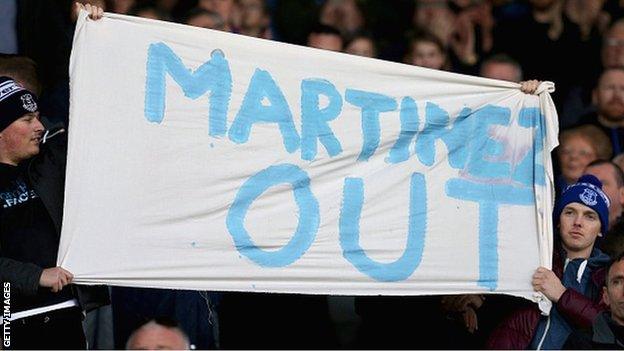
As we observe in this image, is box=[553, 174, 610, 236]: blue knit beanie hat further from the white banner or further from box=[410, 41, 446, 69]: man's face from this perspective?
box=[410, 41, 446, 69]: man's face

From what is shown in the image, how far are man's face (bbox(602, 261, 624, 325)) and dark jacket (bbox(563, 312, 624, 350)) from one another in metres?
0.03

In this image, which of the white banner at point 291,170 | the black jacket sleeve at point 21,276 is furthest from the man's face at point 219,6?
the black jacket sleeve at point 21,276

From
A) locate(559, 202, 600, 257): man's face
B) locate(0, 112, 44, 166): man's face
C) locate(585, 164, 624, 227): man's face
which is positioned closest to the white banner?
locate(559, 202, 600, 257): man's face

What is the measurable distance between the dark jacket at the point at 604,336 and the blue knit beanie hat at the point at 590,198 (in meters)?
0.64

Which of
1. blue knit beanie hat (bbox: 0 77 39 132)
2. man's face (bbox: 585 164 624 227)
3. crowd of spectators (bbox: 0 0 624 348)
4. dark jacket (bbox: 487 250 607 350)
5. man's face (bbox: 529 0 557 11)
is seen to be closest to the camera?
blue knit beanie hat (bbox: 0 77 39 132)

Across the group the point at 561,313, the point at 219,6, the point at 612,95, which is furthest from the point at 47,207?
the point at 612,95

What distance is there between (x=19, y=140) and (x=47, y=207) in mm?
293

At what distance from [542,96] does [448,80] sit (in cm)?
44

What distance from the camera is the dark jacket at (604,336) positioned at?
21.5 ft

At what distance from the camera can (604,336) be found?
258 inches

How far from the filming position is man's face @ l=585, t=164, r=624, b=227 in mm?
7910

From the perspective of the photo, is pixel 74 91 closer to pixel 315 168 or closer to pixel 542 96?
pixel 315 168

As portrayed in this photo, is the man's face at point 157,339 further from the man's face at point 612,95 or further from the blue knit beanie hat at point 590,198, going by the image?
the man's face at point 612,95

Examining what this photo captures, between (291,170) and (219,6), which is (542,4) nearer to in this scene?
(219,6)
